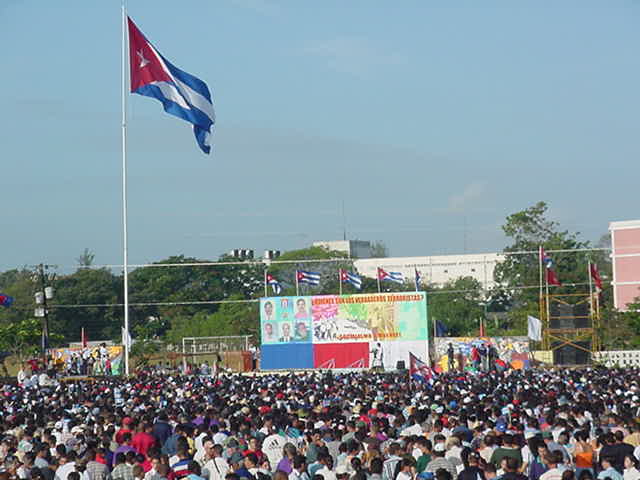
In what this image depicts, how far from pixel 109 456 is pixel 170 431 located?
278 centimetres

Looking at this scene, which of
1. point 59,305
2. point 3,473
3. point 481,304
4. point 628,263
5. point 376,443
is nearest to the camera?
point 3,473

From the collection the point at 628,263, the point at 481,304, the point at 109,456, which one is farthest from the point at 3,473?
the point at 481,304

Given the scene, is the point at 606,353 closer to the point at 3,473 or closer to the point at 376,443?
the point at 376,443

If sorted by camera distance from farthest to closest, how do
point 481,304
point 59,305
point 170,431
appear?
1. point 481,304
2. point 59,305
3. point 170,431

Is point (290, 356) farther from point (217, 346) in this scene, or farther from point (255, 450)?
point (255, 450)

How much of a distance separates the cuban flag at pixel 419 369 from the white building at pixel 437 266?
116626 millimetres

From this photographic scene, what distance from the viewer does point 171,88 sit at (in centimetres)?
3494

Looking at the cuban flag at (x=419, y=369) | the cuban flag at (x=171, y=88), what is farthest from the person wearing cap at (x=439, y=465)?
the cuban flag at (x=171, y=88)

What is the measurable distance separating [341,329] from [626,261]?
106ft

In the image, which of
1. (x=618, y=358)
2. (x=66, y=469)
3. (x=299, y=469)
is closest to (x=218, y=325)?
(x=618, y=358)

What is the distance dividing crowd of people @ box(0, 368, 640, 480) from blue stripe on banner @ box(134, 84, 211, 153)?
9.87m

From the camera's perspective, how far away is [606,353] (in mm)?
51562

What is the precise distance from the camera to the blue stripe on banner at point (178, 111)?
34531 mm

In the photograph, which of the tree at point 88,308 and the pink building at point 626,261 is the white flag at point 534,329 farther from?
the tree at point 88,308
